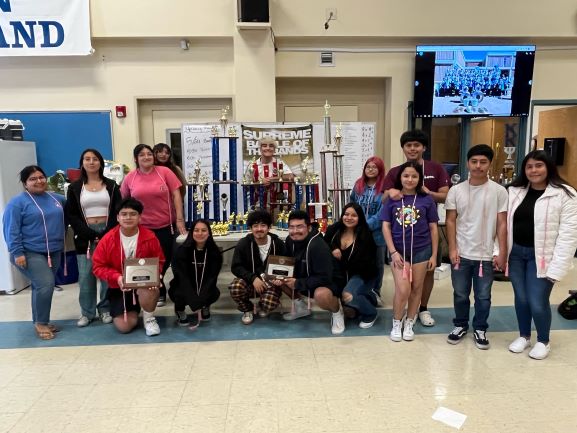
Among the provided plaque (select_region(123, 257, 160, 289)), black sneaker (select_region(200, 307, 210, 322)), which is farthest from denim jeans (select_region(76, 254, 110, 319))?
black sneaker (select_region(200, 307, 210, 322))

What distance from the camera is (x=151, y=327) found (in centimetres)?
308

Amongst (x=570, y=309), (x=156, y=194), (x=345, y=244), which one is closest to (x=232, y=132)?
(x=156, y=194)

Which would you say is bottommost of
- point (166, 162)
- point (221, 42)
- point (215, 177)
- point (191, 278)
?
point (191, 278)

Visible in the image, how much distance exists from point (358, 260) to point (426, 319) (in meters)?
0.69

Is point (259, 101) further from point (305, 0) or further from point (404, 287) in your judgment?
point (404, 287)

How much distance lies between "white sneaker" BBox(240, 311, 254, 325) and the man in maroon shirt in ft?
4.27

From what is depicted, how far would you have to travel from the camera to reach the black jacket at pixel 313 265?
3.04 m

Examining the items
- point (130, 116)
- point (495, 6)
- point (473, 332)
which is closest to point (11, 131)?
point (130, 116)

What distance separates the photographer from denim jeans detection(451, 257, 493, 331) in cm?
278

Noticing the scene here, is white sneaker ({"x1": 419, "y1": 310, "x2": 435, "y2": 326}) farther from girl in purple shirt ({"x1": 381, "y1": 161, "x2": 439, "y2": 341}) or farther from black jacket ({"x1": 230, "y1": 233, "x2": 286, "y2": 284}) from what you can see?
black jacket ({"x1": 230, "y1": 233, "x2": 286, "y2": 284})

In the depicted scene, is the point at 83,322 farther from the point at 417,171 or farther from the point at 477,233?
the point at 477,233

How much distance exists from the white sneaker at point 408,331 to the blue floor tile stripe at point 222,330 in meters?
0.15

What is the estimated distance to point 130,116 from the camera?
17.1 feet

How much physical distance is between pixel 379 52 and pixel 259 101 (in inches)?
65.3
